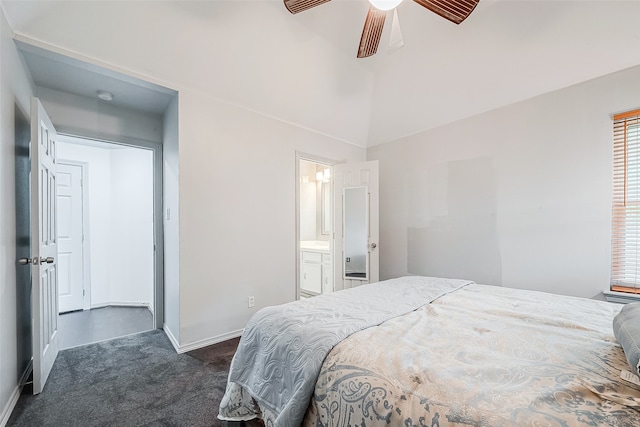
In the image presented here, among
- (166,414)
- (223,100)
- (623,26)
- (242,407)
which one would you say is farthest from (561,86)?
(166,414)

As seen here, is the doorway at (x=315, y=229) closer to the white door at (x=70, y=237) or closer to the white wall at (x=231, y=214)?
the white wall at (x=231, y=214)

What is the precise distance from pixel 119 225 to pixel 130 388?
9.74 ft

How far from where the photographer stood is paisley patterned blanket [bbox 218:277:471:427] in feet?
3.56

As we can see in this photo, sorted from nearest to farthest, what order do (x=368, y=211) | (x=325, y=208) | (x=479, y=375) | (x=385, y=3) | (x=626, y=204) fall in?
1. (x=479, y=375)
2. (x=385, y=3)
3. (x=626, y=204)
4. (x=368, y=211)
5. (x=325, y=208)

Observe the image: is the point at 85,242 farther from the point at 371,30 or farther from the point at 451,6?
the point at 451,6

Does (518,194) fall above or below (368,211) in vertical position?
above

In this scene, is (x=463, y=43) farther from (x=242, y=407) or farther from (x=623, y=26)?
(x=242, y=407)

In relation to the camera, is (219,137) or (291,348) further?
(219,137)

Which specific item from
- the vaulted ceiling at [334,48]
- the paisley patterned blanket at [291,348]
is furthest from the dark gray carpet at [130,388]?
the vaulted ceiling at [334,48]

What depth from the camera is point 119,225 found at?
4.20m

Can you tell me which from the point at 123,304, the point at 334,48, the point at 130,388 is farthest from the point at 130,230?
the point at 334,48

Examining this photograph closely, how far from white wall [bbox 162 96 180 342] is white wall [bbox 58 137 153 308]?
121 cm

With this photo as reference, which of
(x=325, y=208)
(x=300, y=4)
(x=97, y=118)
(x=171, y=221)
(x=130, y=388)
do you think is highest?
(x=300, y=4)

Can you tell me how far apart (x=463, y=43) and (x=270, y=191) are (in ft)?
7.87
